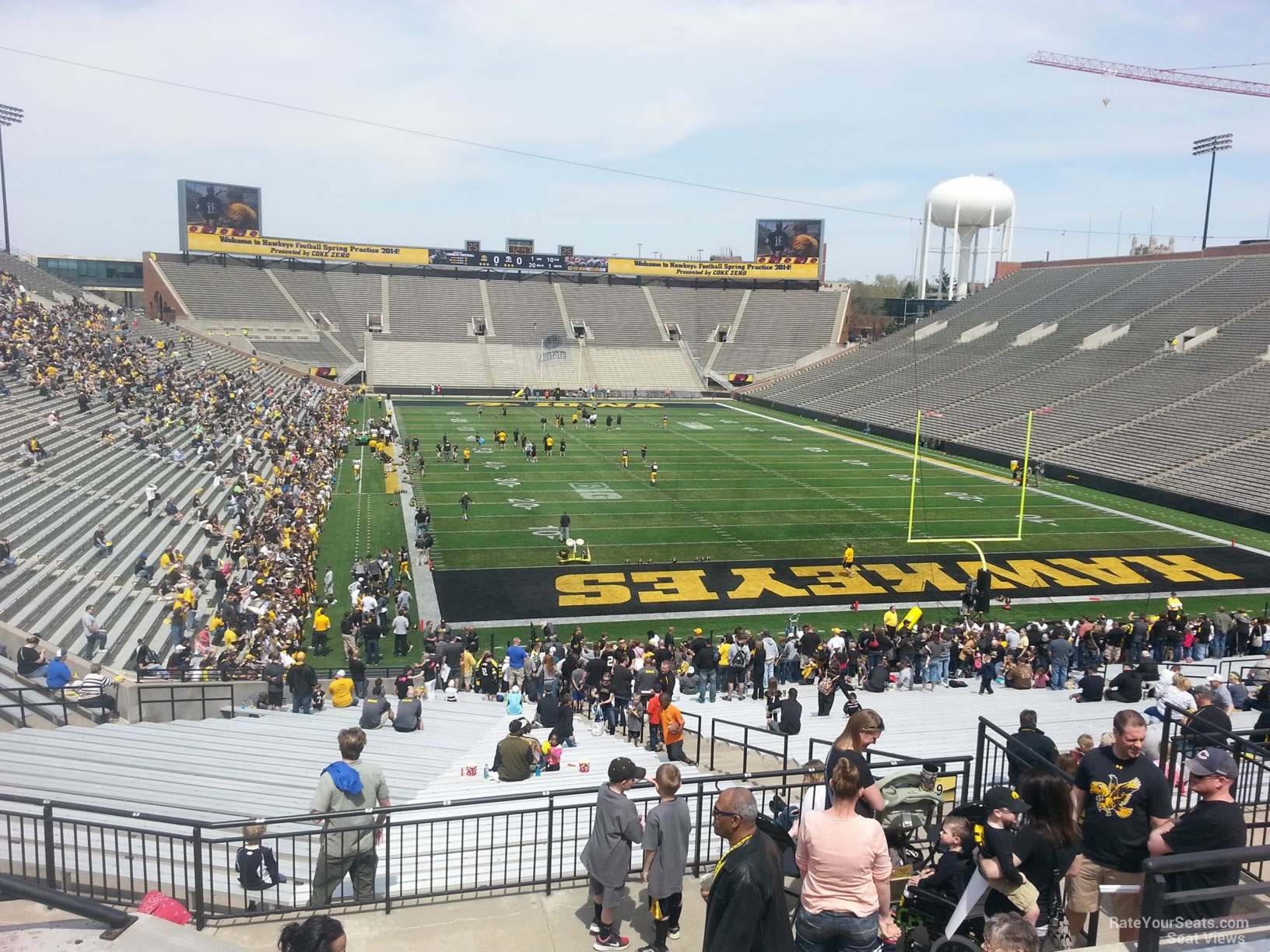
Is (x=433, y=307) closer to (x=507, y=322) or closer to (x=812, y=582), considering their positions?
(x=507, y=322)

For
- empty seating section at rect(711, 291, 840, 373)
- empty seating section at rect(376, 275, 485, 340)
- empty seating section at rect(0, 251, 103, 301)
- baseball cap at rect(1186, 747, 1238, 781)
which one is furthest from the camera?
empty seating section at rect(711, 291, 840, 373)

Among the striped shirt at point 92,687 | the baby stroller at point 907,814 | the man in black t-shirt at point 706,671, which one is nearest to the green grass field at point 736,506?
the man in black t-shirt at point 706,671

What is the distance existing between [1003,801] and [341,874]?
4.06 m

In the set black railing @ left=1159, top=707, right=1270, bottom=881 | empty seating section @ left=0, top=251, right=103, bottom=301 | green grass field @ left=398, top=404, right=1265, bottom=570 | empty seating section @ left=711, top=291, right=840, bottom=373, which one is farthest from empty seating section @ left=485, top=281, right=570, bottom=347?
black railing @ left=1159, top=707, right=1270, bottom=881

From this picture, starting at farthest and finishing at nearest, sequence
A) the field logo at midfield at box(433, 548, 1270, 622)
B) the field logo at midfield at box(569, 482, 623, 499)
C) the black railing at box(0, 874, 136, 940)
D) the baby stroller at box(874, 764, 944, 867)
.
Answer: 1. the field logo at midfield at box(569, 482, 623, 499)
2. the field logo at midfield at box(433, 548, 1270, 622)
3. the baby stroller at box(874, 764, 944, 867)
4. the black railing at box(0, 874, 136, 940)

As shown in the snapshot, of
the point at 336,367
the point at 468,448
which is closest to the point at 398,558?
the point at 468,448

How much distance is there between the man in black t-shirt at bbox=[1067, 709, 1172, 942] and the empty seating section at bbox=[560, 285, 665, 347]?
74.0 m

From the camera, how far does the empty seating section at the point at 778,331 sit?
77562 millimetres

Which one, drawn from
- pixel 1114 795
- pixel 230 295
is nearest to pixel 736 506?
pixel 1114 795

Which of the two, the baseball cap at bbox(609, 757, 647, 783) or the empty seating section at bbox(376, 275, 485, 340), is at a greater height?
the empty seating section at bbox(376, 275, 485, 340)

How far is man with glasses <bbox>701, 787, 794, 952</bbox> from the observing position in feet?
12.7

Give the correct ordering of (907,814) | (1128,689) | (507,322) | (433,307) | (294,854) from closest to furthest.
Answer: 1. (907,814)
2. (294,854)
3. (1128,689)
4. (507,322)
5. (433,307)

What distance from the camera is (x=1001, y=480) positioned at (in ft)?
123

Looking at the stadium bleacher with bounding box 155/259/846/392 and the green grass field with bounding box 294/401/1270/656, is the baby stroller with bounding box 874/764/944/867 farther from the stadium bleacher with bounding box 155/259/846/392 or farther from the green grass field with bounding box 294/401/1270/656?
the stadium bleacher with bounding box 155/259/846/392
